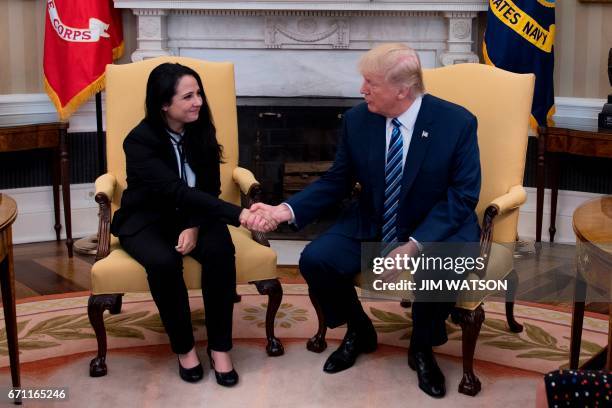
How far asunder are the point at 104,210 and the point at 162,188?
0.30 meters

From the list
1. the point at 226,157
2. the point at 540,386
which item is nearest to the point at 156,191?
the point at 226,157

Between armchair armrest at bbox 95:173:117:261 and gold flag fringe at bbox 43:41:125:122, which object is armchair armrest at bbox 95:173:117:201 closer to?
armchair armrest at bbox 95:173:117:261

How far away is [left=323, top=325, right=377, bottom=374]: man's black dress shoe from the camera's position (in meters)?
3.37

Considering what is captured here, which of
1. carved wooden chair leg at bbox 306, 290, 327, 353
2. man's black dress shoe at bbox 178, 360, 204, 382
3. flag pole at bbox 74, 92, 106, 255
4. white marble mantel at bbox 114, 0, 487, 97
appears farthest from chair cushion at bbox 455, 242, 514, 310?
flag pole at bbox 74, 92, 106, 255

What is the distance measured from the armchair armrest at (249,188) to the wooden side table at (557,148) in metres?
1.83

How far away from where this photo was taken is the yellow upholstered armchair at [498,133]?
3.47 meters

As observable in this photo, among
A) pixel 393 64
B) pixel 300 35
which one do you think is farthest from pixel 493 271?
pixel 300 35

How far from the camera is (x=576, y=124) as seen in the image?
5027 mm

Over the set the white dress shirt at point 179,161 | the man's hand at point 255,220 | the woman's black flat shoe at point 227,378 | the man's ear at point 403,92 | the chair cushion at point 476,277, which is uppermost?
the man's ear at point 403,92

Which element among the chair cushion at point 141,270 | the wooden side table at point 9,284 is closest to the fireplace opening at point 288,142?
the chair cushion at point 141,270

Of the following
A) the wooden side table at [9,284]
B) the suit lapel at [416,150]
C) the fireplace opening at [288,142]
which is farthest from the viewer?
the fireplace opening at [288,142]

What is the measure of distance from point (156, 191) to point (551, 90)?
2.59 meters

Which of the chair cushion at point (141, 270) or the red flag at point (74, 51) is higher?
the red flag at point (74, 51)

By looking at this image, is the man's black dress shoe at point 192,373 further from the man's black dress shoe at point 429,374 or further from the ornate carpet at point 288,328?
the man's black dress shoe at point 429,374
